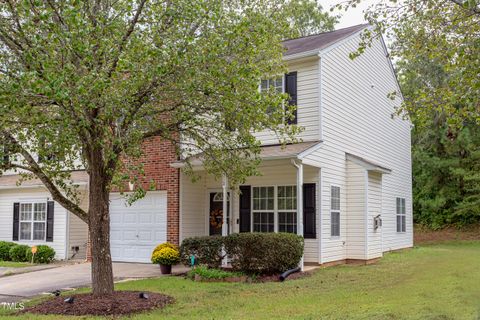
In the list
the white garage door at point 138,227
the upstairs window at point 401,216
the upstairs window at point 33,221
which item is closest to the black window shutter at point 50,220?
the upstairs window at point 33,221

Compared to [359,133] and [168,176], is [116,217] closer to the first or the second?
[168,176]

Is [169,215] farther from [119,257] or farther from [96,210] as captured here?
[96,210]

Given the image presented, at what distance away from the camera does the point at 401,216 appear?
2094 cm

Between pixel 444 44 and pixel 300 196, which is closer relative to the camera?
pixel 444 44

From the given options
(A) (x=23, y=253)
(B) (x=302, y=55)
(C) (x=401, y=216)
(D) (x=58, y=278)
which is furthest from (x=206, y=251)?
(C) (x=401, y=216)

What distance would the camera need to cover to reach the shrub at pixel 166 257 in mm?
13055

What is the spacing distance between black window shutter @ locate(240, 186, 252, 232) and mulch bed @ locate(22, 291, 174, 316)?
5.96m

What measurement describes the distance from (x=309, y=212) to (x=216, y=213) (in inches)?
126

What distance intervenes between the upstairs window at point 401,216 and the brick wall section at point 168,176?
997 cm

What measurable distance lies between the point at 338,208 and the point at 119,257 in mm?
7100

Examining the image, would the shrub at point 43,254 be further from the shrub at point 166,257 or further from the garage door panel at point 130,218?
the shrub at point 166,257

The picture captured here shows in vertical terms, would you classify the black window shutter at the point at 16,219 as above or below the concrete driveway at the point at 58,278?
above

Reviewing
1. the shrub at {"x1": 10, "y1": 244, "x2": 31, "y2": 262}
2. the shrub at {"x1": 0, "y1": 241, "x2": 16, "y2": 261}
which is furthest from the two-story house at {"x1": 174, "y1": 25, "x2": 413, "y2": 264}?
the shrub at {"x1": 0, "y1": 241, "x2": 16, "y2": 261}

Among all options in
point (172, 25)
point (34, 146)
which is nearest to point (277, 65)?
point (172, 25)
